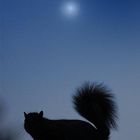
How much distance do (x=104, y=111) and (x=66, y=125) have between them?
6.87 feet

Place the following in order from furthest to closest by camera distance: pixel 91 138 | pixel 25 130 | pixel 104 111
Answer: pixel 104 111
pixel 91 138
pixel 25 130

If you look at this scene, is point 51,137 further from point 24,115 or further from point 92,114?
point 92,114

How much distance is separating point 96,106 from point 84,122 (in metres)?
0.96

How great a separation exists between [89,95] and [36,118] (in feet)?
9.20

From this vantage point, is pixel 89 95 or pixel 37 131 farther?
pixel 89 95

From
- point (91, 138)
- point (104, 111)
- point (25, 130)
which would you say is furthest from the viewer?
point (104, 111)

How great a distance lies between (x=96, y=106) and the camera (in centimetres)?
1905

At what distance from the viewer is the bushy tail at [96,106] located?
61.5 feet

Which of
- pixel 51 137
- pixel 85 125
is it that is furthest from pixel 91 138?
pixel 51 137

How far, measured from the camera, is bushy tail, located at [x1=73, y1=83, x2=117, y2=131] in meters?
18.8

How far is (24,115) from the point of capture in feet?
55.4

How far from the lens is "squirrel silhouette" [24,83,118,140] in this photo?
16781mm

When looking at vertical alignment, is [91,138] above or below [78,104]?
below

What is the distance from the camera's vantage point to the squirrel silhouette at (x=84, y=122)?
1678 cm
